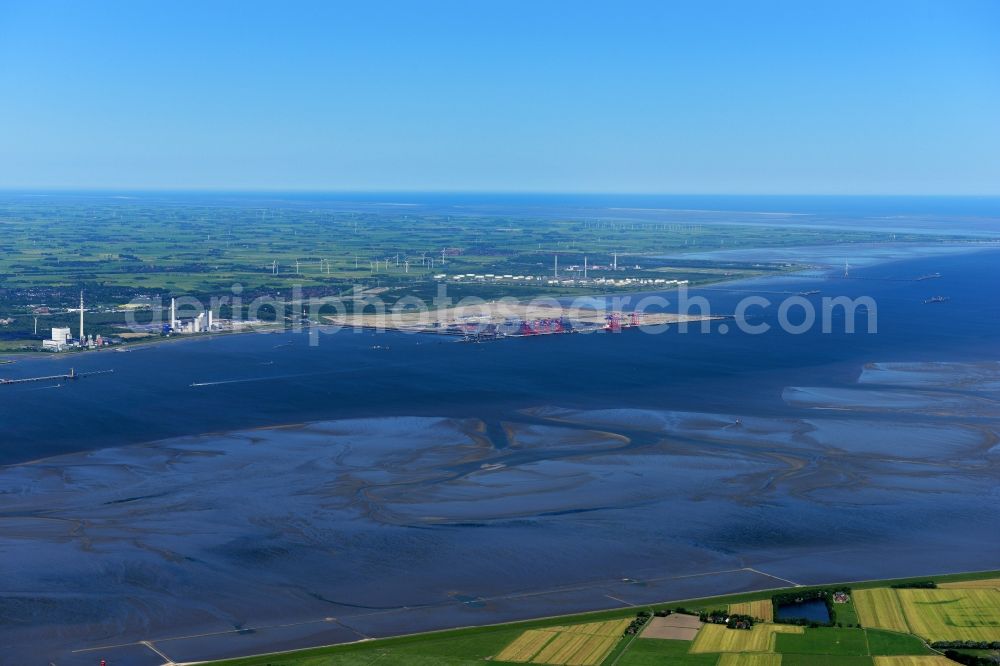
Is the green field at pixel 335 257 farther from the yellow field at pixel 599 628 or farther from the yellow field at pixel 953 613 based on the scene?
the yellow field at pixel 953 613

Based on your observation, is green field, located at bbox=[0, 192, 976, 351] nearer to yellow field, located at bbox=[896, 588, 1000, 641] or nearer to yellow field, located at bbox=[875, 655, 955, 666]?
yellow field, located at bbox=[896, 588, 1000, 641]

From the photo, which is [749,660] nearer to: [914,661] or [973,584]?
[914,661]

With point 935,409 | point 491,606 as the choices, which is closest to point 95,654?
point 491,606

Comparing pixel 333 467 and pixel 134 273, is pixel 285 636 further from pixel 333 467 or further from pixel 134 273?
pixel 134 273

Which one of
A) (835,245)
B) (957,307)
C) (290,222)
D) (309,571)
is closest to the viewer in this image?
(309,571)

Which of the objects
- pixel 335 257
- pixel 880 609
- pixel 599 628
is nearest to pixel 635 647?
pixel 599 628

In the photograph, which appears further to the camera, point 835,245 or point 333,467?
point 835,245
